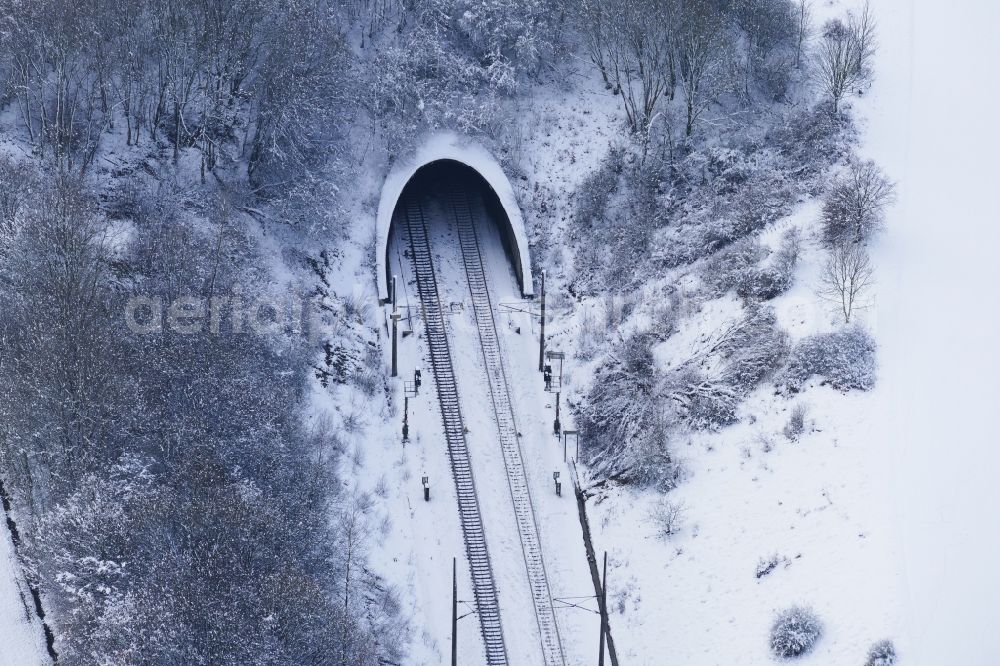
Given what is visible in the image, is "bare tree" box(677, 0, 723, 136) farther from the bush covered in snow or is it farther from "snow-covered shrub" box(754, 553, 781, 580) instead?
"snow-covered shrub" box(754, 553, 781, 580)

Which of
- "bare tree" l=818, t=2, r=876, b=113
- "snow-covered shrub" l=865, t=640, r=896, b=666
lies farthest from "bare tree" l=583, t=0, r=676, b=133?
"snow-covered shrub" l=865, t=640, r=896, b=666

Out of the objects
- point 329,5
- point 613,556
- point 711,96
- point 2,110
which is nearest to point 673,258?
point 711,96

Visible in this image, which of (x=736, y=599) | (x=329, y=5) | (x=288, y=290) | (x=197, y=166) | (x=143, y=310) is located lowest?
(x=736, y=599)

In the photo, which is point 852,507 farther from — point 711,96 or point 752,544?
point 711,96

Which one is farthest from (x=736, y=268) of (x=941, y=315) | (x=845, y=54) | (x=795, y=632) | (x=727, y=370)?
(x=795, y=632)

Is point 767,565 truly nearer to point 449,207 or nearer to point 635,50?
point 449,207
